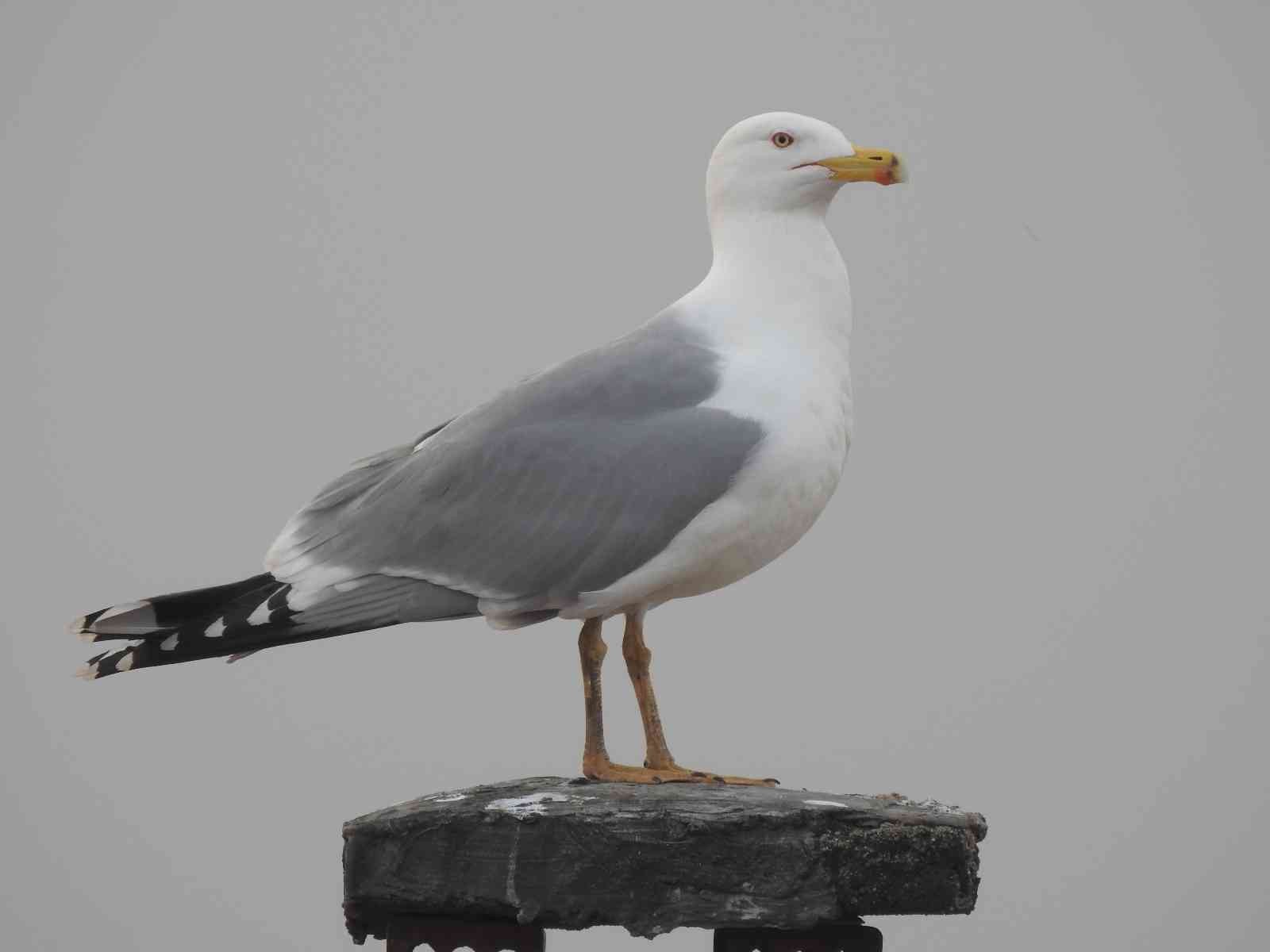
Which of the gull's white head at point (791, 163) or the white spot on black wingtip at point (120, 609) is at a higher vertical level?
the gull's white head at point (791, 163)

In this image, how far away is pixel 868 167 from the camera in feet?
19.2

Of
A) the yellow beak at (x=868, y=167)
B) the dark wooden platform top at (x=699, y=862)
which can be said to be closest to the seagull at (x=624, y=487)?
the yellow beak at (x=868, y=167)

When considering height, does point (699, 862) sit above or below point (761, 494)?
below

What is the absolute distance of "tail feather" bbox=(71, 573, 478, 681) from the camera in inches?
217

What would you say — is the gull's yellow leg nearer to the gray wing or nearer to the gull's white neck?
the gray wing

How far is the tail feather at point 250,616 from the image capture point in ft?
18.0

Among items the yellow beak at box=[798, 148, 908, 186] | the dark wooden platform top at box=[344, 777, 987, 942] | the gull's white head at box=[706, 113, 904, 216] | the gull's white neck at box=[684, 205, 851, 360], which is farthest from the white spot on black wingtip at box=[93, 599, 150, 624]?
the yellow beak at box=[798, 148, 908, 186]

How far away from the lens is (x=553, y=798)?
537 centimetres

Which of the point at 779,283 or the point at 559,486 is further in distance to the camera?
the point at 779,283

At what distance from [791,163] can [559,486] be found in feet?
3.89

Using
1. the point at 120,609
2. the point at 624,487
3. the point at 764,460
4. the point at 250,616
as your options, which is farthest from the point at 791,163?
the point at 120,609

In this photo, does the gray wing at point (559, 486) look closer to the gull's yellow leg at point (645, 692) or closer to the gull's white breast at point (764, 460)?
the gull's white breast at point (764, 460)

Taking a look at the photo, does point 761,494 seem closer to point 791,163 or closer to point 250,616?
point 791,163

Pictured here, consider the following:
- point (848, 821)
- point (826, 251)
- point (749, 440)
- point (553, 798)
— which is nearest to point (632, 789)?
point (553, 798)
